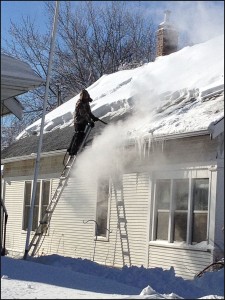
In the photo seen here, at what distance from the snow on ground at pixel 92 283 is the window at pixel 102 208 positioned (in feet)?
11.8

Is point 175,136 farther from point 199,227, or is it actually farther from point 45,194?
point 45,194

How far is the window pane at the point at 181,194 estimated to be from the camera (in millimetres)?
13406

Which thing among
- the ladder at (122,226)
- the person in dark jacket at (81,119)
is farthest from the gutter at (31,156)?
the ladder at (122,226)

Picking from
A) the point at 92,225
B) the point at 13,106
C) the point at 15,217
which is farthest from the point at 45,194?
the point at 13,106

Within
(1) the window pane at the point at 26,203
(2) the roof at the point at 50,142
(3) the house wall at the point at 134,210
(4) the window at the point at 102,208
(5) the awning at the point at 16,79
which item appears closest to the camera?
(5) the awning at the point at 16,79

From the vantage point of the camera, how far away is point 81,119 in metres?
15.0

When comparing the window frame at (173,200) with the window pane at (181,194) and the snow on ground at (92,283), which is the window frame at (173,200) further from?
the snow on ground at (92,283)

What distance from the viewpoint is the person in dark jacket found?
49.1ft

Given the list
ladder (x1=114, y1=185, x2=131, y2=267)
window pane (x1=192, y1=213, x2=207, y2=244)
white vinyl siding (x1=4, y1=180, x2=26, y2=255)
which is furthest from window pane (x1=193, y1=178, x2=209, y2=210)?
white vinyl siding (x1=4, y1=180, x2=26, y2=255)

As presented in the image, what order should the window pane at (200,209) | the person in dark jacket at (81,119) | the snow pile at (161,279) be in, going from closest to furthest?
1. the snow pile at (161,279)
2. the window pane at (200,209)
3. the person in dark jacket at (81,119)

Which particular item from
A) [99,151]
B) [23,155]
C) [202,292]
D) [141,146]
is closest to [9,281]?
[202,292]

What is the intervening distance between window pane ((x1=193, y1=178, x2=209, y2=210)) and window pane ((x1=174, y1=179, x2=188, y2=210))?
0.32m

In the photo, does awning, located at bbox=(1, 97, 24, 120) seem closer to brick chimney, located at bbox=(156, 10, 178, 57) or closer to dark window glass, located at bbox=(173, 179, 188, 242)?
dark window glass, located at bbox=(173, 179, 188, 242)

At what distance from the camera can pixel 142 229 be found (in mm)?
14625
